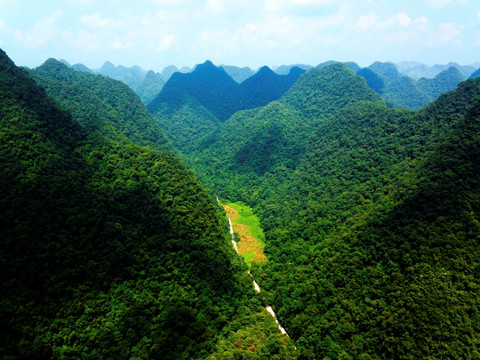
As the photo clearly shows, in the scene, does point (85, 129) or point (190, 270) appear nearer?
point (190, 270)

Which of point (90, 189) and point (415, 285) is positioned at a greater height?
point (90, 189)

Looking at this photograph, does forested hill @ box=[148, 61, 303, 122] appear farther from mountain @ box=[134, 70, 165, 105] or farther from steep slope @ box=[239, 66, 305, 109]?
mountain @ box=[134, 70, 165, 105]

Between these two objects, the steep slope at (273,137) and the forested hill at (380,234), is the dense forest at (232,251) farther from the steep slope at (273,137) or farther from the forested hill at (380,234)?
the steep slope at (273,137)

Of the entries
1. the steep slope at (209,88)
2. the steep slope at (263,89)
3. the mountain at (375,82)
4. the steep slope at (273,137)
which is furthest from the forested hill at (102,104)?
the mountain at (375,82)

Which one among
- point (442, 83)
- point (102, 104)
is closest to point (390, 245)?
point (102, 104)

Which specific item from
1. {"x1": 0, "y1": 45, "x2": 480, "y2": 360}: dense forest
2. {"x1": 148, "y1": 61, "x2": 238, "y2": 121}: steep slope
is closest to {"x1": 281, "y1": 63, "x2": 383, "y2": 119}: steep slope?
{"x1": 0, "y1": 45, "x2": 480, "y2": 360}: dense forest

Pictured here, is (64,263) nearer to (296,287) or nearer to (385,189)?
(296,287)

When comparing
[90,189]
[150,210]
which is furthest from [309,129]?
[90,189]

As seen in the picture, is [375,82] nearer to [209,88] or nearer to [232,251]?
[209,88]
